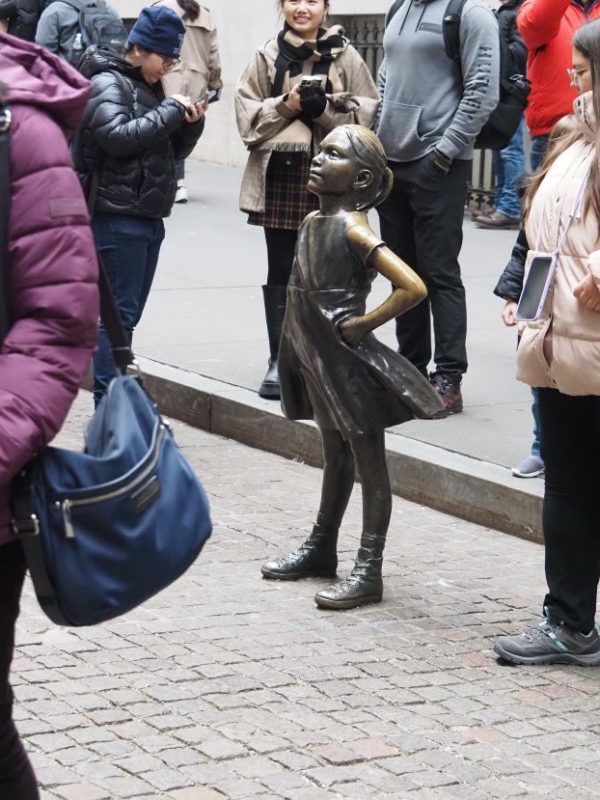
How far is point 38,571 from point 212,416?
18.1 ft

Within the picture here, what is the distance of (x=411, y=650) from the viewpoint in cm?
521

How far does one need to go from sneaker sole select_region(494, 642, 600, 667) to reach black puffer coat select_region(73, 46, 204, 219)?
3103mm

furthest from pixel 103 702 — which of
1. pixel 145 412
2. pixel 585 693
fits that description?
pixel 145 412

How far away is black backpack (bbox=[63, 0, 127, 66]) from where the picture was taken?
996 centimetres

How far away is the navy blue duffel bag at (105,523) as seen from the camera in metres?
2.91

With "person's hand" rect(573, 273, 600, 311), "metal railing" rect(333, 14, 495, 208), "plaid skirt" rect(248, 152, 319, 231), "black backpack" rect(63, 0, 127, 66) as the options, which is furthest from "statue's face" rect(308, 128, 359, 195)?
"metal railing" rect(333, 14, 495, 208)

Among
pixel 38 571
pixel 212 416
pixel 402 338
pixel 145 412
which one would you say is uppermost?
pixel 145 412

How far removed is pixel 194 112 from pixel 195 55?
6.37m

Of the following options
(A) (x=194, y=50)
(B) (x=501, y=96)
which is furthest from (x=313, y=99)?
(A) (x=194, y=50)

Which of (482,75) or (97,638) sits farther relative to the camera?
(482,75)

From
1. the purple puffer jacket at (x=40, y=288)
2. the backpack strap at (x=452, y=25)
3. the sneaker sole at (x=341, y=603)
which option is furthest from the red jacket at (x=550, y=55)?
the purple puffer jacket at (x=40, y=288)

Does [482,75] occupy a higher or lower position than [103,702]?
higher

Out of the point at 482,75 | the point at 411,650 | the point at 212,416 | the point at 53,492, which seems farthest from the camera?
the point at 212,416

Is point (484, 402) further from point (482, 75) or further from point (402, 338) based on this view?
point (482, 75)
